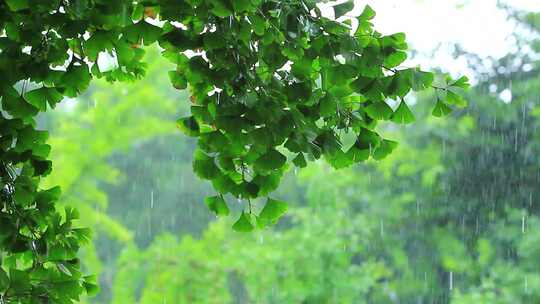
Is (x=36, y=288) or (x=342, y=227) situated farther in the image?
(x=342, y=227)

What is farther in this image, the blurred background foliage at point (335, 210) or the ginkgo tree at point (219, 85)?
the blurred background foliage at point (335, 210)

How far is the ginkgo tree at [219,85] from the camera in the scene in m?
0.65

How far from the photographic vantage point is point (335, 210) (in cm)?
335

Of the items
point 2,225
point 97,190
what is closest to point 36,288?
point 2,225

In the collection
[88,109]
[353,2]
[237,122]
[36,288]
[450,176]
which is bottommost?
[36,288]

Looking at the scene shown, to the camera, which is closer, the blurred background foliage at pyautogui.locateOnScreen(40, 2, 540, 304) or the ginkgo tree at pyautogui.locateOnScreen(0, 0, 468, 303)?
the ginkgo tree at pyautogui.locateOnScreen(0, 0, 468, 303)

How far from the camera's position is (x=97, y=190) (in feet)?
12.9

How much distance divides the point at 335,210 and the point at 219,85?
271 centimetres

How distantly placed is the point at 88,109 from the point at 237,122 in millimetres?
3565

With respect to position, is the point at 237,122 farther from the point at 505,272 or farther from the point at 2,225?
the point at 505,272

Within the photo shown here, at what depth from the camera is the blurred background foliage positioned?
2689mm

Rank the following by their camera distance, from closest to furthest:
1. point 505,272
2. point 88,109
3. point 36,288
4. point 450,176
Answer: point 36,288 < point 505,272 < point 450,176 < point 88,109

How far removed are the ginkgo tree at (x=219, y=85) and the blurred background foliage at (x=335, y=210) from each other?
2.01 m

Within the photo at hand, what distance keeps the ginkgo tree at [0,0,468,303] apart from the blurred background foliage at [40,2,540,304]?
2.01 m
